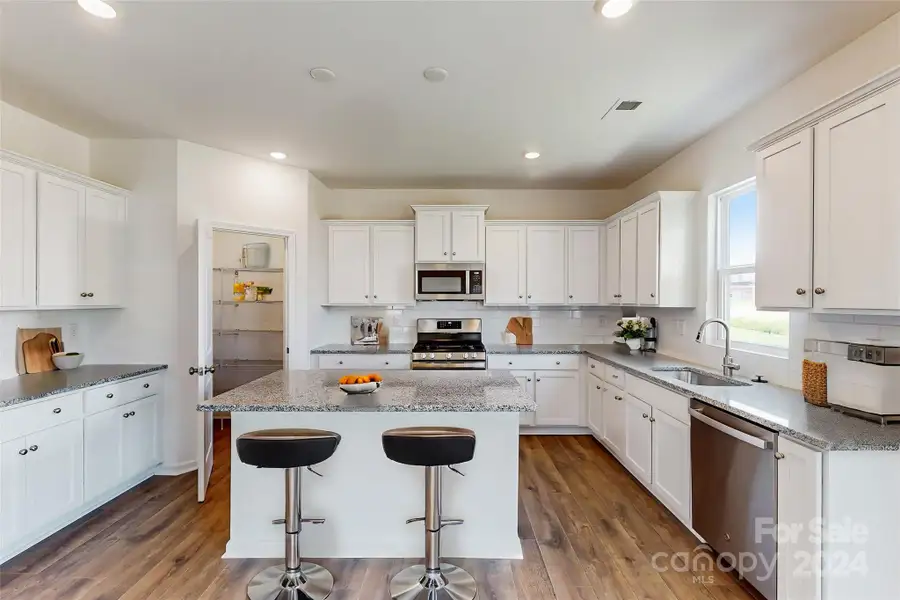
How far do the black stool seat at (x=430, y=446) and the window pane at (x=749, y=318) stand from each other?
6.69 ft

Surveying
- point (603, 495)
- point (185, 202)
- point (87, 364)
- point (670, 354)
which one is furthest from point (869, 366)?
point (87, 364)

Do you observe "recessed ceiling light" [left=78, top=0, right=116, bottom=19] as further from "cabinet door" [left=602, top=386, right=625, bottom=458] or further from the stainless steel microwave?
"cabinet door" [left=602, top=386, right=625, bottom=458]

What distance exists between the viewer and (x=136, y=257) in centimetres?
350

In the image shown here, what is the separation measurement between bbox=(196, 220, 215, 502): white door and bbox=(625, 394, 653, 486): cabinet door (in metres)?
3.03

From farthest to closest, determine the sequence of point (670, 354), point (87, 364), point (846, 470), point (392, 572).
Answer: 1. point (670, 354)
2. point (87, 364)
3. point (392, 572)
4. point (846, 470)

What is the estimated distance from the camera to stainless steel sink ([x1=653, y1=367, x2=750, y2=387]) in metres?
2.80

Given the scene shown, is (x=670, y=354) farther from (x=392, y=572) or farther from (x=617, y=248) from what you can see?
(x=392, y=572)

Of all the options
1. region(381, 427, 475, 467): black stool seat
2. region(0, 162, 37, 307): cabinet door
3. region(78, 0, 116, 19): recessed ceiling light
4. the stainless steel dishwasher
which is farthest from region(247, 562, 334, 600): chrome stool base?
region(78, 0, 116, 19): recessed ceiling light

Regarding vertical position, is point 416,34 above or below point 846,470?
above

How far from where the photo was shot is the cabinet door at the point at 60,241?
9.25ft

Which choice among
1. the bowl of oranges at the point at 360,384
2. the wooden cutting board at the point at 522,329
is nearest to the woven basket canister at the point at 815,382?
the bowl of oranges at the point at 360,384

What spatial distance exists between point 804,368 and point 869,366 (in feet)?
1.32

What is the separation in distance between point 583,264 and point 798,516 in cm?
331

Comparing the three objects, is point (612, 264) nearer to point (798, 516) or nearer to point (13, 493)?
point (798, 516)
